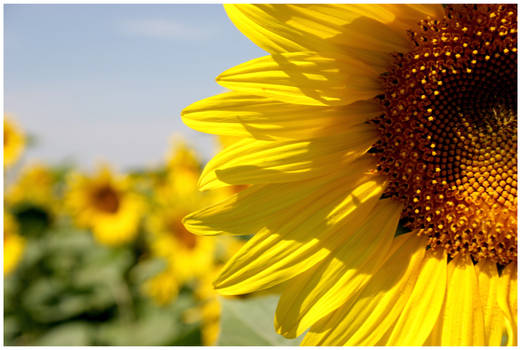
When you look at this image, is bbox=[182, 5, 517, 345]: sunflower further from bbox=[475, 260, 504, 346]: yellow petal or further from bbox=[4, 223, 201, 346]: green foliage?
bbox=[4, 223, 201, 346]: green foliage

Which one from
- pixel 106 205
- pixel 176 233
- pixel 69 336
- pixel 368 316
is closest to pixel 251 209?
pixel 368 316

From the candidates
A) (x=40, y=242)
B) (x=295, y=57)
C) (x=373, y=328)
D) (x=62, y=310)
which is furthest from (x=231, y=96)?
(x=40, y=242)

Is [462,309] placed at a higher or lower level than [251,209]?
lower

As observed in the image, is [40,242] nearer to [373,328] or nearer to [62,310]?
[62,310]

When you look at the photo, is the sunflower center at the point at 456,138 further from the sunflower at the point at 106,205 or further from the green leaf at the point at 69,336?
the sunflower at the point at 106,205

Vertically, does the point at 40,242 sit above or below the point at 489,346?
above

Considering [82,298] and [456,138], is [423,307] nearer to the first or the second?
[456,138]
